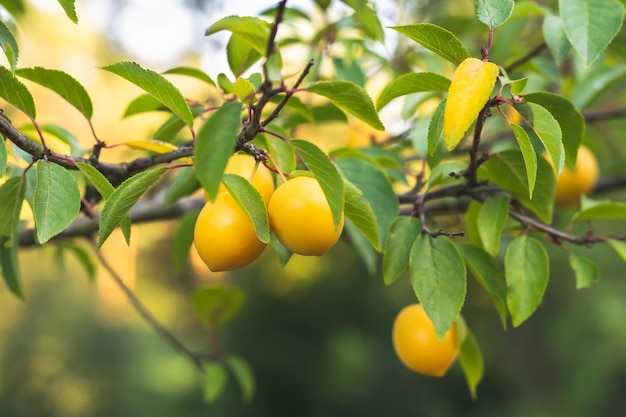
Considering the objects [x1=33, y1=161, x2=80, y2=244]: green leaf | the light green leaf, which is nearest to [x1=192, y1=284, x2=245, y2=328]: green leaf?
the light green leaf

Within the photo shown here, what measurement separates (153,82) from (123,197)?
9 cm

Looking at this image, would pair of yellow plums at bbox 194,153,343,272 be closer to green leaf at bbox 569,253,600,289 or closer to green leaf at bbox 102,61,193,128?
green leaf at bbox 102,61,193,128

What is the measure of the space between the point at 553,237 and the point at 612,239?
0.08 m

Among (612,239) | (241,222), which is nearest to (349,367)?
(612,239)

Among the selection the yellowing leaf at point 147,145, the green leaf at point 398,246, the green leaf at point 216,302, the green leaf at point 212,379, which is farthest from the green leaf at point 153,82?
the green leaf at point 212,379

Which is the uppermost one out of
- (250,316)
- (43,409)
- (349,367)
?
(250,316)

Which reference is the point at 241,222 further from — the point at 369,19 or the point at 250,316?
the point at 250,316

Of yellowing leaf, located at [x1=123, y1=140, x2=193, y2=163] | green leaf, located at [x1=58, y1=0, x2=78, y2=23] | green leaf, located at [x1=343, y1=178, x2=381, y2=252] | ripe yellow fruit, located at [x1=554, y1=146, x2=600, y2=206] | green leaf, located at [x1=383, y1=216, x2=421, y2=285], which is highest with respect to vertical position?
green leaf, located at [x1=58, y1=0, x2=78, y2=23]

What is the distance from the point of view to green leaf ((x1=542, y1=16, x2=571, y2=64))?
63 centimetres

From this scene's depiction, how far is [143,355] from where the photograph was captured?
12.2 ft

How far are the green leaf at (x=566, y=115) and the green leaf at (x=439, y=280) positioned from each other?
0.43 ft

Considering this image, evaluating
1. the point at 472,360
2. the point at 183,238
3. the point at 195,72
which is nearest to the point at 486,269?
the point at 472,360

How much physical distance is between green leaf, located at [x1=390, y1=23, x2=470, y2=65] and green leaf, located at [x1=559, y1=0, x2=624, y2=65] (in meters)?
0.09

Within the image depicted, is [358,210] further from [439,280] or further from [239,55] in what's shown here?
[239,55]
